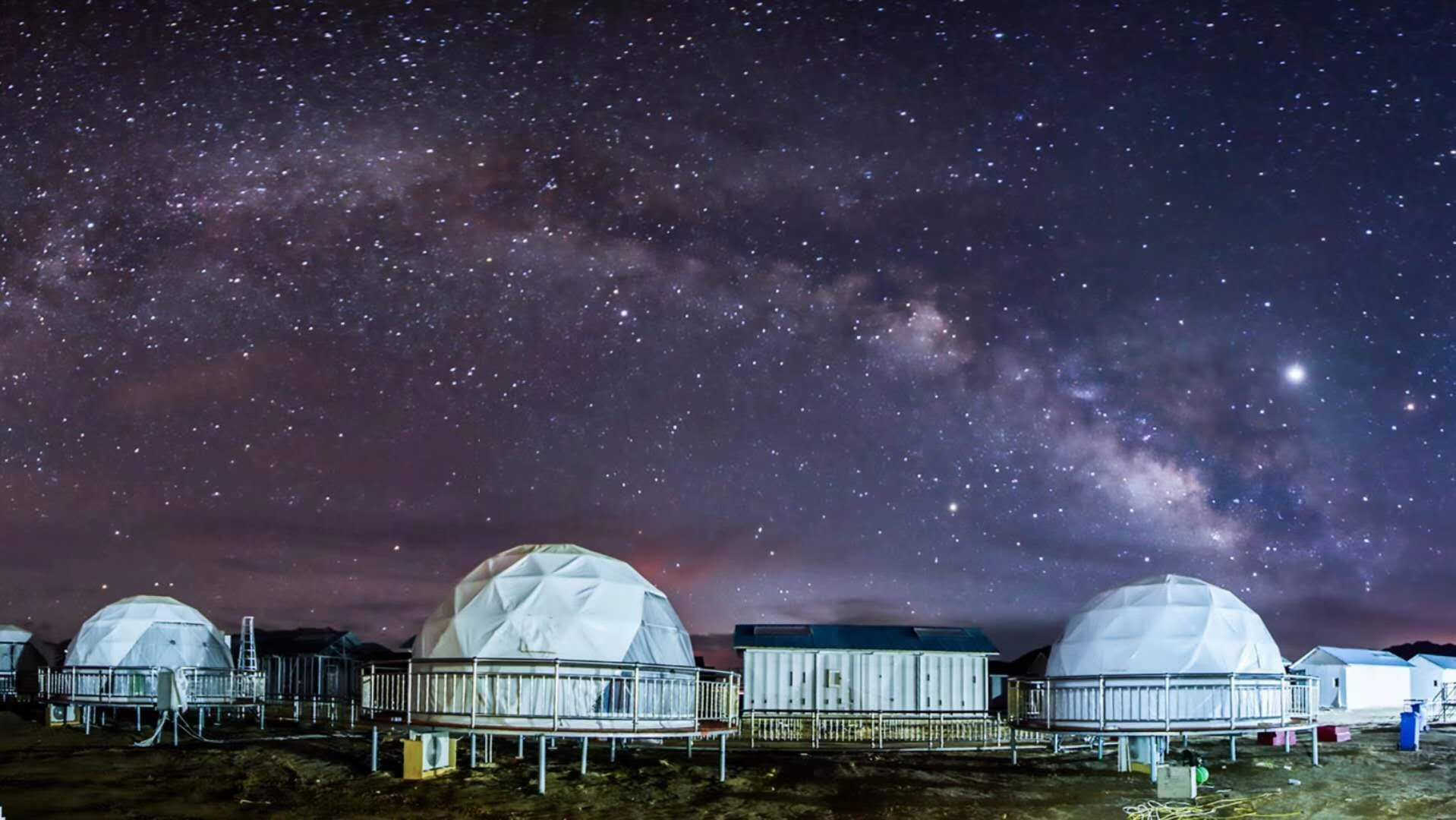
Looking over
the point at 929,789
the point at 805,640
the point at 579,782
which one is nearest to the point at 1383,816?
the point at 929,789

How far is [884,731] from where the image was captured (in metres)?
34.5

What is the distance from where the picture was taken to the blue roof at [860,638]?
130 ft

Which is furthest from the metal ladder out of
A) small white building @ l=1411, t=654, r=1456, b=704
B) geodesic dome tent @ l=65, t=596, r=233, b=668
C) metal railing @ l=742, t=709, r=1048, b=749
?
small white building @ l=1411, t=654, r=1456, b=704

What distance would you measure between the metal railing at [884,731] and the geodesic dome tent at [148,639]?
1506cm

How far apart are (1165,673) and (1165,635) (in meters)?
1.26

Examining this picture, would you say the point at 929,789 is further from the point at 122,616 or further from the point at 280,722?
the point at 122,616

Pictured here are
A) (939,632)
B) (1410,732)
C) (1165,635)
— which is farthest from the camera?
(939,632)

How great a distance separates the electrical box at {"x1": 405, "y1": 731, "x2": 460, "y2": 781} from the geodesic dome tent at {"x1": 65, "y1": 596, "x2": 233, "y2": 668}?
15.7 meters

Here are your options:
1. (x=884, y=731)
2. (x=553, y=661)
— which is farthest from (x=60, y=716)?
(x=884, y=731)

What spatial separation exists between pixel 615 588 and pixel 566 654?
1.91 meters

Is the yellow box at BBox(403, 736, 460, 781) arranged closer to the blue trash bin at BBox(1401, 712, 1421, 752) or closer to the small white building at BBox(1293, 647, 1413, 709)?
the blue trash bin at BBox(1401, 712, 1421, 752)

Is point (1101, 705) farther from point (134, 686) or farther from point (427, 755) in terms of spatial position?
point (134, 686)

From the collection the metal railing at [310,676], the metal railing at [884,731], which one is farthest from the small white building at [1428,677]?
the metal railing at [310,676]

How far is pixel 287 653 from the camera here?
56625 mm
